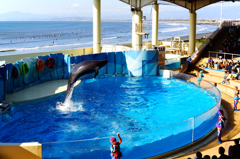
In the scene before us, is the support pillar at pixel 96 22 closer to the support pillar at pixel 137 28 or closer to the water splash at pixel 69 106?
the support pillar at pixel 137 28

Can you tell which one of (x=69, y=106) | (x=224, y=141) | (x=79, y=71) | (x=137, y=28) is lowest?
(x=224, y=141)

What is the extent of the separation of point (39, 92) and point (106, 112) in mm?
5355

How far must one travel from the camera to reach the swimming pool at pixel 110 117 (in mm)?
8719

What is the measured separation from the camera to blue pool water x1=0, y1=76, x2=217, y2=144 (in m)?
12.0

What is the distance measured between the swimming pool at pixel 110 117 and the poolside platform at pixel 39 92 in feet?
1.63

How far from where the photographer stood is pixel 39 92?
17422 millimetres

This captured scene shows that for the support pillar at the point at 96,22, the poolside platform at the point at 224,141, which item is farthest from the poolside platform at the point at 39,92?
the poolside platform at the point at 224,141

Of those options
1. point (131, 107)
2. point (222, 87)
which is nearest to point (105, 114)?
point (131, 107)

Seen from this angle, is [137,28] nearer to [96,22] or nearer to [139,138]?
[96,22]

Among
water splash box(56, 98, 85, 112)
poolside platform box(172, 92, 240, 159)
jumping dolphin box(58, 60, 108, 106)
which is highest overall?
jumping dolphin box(58, 60, 108, 106)

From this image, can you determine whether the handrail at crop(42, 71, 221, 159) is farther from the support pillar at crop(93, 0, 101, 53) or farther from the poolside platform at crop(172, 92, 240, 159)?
the support pillar at crop(93, 0, 101, 53)

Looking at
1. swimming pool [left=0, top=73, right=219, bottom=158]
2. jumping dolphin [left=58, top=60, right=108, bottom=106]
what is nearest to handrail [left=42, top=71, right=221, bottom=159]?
swimming pool [left=0, top=73, right=219, bottom=158]

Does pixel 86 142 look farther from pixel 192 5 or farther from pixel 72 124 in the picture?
pixel 192 5

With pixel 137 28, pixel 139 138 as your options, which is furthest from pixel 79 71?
pixel 137 28
